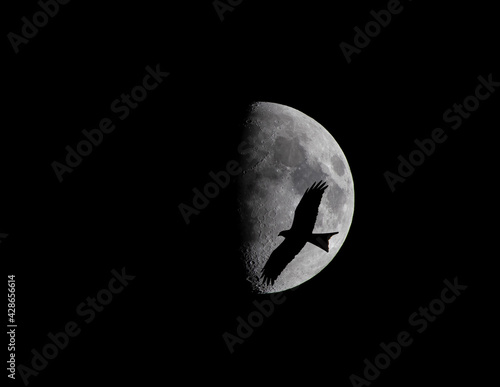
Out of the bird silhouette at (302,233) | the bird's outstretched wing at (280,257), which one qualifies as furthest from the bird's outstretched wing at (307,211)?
the bird's outstretched wing at (280,257)

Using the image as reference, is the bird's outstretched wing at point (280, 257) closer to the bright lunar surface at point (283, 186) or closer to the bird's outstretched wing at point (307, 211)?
the bright lunar surface at point (283, 186)

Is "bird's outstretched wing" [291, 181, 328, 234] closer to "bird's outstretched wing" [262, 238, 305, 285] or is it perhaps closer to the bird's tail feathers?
the bird's tail feathers

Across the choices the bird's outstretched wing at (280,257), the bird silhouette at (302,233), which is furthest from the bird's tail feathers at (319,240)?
the bird's outstretched wing at (280,257)

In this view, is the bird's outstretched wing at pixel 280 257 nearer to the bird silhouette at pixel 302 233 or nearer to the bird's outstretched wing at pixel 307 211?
the bird silhouette at pixel 302 233

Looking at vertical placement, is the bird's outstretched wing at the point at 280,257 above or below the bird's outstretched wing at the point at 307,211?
below

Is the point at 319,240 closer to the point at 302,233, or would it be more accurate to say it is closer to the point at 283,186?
the point at 302,233

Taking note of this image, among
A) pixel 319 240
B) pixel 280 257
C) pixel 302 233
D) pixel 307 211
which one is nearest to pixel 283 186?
pixel 307 211

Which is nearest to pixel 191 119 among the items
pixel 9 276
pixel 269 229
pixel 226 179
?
pixel 226 179

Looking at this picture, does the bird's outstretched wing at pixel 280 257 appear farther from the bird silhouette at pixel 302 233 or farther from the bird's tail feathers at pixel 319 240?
the bird's tail feathers at pixel 319 240
